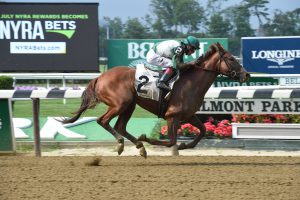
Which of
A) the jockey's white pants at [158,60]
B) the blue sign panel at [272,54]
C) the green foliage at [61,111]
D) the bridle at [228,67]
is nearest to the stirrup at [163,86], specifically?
the jockey's white pants at [158,60]

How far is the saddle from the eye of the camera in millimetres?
8469

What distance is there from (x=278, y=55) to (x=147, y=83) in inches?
269

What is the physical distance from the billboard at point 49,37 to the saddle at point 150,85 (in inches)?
485

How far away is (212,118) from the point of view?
36.1 ft

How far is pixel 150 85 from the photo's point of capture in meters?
8.48

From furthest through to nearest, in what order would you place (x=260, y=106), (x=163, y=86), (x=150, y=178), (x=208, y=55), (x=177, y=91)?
(x=260, y=106)
(x=208, y=55)
(x=177, y=91)
(x=163, y=86)
(x=150, y=178)

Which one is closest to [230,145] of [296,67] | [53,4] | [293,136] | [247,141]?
[247,141]

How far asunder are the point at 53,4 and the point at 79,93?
11.8 meters

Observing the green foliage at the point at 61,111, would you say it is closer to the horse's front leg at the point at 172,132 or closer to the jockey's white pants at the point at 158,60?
the jockey's white pants at the point at 158,60

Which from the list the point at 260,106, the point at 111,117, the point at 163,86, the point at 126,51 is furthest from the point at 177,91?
the point at 126,51

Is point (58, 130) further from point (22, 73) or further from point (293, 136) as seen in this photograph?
point (22, 73)

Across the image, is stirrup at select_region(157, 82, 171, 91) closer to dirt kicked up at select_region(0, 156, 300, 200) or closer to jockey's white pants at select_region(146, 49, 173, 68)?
jockey's white pants at select_region(146, 49, 173, 68)

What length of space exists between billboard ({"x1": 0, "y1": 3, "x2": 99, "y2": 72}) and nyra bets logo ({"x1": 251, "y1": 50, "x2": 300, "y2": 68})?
7.28m

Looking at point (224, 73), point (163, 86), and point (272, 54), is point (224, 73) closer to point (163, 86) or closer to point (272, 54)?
point (163, 86)
